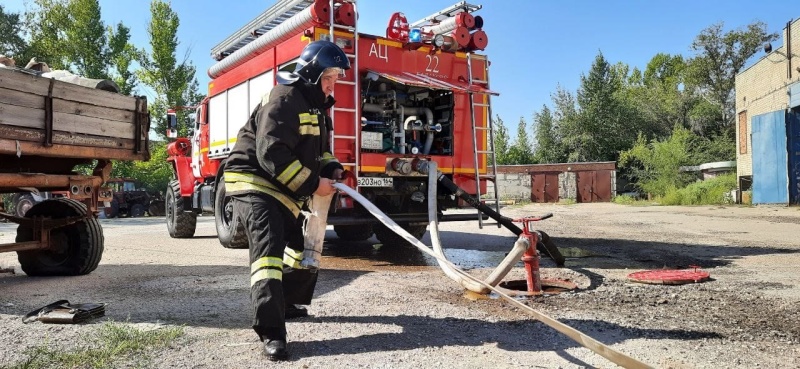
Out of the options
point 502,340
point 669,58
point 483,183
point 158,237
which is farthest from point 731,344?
point 669,58

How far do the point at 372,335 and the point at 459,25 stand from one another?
219 inches

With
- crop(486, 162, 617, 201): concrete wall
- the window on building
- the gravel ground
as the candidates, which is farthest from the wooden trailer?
crop(486, 162, 617, 201): concrete wall

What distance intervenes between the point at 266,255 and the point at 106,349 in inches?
41.2

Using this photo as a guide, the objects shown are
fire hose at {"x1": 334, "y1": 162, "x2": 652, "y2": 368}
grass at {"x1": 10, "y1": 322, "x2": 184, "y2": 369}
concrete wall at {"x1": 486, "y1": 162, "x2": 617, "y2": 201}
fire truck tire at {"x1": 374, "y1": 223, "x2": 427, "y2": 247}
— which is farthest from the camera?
concrete wall at {"x1": 486, "y1": 162, "x2": 617, "y2": 201}

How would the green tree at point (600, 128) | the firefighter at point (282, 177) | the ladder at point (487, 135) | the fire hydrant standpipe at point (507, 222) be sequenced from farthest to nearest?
the green tree at point (600, 128) < the ladder at point (487, 135) < the fire hydrant standpipe at point (507, 222) < the firefighter at point (282, 177)

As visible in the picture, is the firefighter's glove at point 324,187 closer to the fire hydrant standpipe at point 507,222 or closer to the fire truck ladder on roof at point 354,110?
the fire hydrant standpipe at point 507,222

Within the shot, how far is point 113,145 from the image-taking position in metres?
6.00

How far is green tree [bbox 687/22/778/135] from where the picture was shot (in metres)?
43.1

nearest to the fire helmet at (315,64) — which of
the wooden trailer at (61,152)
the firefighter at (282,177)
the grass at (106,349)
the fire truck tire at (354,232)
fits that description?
the firefighter at (282,177)

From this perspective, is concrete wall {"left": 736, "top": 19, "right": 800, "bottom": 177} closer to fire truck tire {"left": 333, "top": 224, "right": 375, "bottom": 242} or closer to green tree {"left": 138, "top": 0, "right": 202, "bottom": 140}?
fire truck tire {"left": 333, "top": 224, "right": 375, "bottom": 242}

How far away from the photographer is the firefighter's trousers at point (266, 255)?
3262 millimetres

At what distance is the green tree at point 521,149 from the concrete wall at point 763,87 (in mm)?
22726

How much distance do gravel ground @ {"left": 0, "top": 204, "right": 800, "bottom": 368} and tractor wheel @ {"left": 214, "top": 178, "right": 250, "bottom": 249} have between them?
287mm

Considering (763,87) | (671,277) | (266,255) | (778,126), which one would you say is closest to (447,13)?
(671,277)
